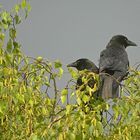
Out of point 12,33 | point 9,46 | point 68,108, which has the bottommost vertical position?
point 68,108

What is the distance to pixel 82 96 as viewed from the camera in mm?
3188

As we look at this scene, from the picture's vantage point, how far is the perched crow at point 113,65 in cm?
464

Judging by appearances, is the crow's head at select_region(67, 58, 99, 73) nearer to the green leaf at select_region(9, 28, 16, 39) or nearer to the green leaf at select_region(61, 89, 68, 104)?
the green leaf at select_region(9, 28, 16, 39)

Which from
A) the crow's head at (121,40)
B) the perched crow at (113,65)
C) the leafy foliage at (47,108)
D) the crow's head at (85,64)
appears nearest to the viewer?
the leafy foliage at (47,108)

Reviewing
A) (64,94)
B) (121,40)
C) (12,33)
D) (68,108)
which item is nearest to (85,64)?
(121,40)


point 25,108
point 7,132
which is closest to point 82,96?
point 25,108

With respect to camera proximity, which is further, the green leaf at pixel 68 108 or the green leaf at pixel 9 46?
the green leaf at pixel 9 46

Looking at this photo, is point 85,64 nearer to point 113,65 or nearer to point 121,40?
point 113,65

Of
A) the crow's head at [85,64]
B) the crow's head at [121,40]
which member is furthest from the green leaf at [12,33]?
the crow's head at [121,40]

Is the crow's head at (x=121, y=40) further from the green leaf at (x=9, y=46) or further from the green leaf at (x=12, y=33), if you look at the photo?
the green leaf at (x=9, y=46)

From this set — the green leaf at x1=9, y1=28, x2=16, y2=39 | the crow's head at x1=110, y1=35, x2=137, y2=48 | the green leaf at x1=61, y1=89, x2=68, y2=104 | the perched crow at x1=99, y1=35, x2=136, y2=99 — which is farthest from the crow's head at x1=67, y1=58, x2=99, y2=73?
the green leaf at x1=61, y1=89, x2=68, y2=104

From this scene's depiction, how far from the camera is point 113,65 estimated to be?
5.44 m

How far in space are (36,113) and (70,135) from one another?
2.95 ft

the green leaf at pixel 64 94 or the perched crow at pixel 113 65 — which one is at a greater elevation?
the perched crow at pixel 113 65
